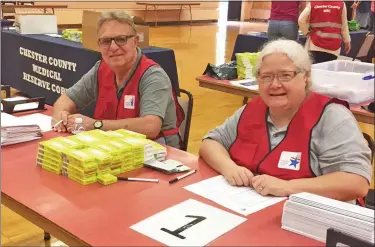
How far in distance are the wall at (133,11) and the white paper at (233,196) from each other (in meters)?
9.30

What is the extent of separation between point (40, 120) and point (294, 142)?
4.47 feet

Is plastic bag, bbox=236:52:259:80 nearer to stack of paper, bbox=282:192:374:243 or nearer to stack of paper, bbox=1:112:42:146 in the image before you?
stack of paper, bbox=1:112:42:146

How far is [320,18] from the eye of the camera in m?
4.76

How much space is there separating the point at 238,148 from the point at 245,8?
1618 centimetres

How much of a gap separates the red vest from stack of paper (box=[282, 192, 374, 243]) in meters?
0.38

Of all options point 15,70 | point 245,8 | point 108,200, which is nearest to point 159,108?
point 108,200

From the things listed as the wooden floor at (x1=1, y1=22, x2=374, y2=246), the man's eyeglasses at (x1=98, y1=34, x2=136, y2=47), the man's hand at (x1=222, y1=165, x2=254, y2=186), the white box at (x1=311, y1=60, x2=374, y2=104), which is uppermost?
the man's eyeglasses at (x1=98, y1=34, x2=136, y2=47)

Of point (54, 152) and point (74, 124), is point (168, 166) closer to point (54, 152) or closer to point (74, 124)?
point (54, 152)

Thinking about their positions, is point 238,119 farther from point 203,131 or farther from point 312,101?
point 203,131

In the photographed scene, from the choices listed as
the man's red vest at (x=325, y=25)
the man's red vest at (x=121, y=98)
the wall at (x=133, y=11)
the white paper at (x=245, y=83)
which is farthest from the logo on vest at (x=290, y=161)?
the wall at (x=133, y=11)

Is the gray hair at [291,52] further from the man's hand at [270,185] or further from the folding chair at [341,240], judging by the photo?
the folding chair at [341,240]

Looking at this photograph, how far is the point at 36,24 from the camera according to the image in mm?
5254

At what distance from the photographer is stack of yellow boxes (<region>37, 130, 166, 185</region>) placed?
1749 millimetres

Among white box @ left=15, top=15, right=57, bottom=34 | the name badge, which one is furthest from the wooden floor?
white box @ left=15, top=15, right=57, bottom=34
